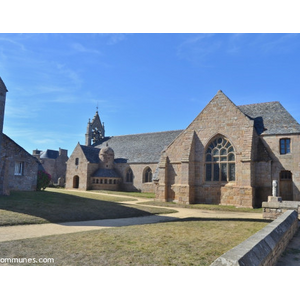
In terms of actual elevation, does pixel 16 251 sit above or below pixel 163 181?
below

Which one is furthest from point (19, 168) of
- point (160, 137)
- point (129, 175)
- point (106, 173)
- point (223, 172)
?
point (160, 137)

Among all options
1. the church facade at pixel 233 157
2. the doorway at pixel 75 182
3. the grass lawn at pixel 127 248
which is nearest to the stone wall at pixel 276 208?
the grass lawn at pixel 127 248

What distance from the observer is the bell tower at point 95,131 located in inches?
1959

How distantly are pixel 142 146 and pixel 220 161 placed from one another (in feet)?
62.5

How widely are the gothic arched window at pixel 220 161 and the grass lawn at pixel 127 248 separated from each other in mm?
12888

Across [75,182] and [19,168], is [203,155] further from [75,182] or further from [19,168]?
[75,182]

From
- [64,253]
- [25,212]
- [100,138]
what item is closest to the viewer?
[64,253]

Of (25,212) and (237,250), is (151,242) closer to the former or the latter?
(237,250)

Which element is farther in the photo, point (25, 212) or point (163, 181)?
point (163, 181)

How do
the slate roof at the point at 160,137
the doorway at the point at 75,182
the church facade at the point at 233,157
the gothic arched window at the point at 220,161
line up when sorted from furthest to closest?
the doorway at the point at 75,182, the gothic arched window at the point at 220,161, the slate roof at the point at 160,137, the church facade at the point at 233,157

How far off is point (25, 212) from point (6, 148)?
9.64 metres

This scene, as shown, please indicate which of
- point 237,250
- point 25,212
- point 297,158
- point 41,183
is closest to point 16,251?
point 237,250

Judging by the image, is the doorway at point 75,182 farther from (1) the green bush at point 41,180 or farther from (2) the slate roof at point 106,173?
(1) the green bush at point 41,180

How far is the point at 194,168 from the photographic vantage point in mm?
21984
